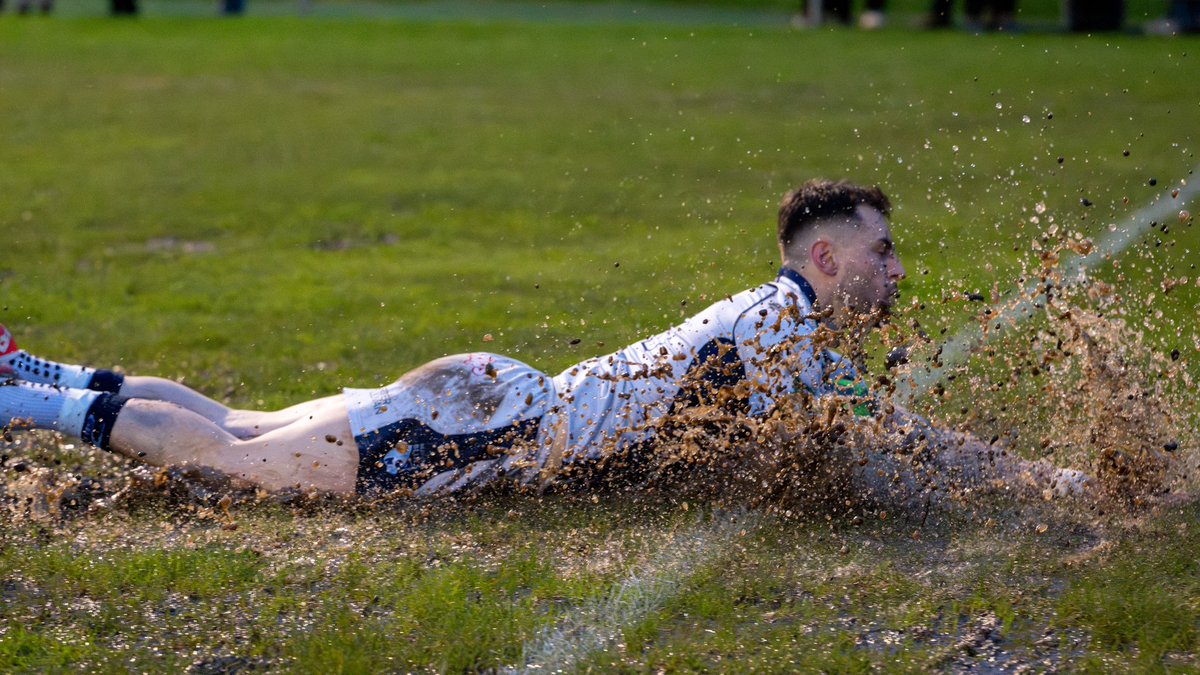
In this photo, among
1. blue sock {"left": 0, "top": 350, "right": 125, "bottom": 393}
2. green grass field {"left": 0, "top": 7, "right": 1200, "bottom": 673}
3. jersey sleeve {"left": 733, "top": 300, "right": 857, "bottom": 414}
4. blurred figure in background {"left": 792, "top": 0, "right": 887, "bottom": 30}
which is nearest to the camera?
green grass field {"left": 0, "top": 7, "right": 1200, "bottom": 673}

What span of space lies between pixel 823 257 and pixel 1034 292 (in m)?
0.90

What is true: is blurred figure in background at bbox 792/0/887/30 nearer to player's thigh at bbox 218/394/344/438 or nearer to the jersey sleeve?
player's thigh at bbox 218/394/344/438

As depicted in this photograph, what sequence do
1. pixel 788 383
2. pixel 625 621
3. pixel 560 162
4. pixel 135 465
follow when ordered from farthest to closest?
pixel 560 162 < pixel 135 465 < pixel 788 383 < pixel 625 621

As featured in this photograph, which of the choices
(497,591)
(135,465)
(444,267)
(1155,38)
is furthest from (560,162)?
(1155,38)

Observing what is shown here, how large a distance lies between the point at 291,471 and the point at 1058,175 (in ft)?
24.1

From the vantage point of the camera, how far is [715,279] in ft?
20.3

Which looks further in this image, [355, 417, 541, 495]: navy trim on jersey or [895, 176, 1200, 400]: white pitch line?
[895, 176, 1200, 400]: white pitch line

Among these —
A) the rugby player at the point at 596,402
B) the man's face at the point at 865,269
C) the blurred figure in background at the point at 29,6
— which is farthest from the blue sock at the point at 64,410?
the blurred figure in background at the point at 29,6

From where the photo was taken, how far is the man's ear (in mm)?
4691

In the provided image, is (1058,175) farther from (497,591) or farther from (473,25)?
(473,25)

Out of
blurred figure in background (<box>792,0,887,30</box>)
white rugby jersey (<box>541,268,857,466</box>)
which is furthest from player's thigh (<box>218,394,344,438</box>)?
blurred figure in background (<box>792,0,887,30</box>)

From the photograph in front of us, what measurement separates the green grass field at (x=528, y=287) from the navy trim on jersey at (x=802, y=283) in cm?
41

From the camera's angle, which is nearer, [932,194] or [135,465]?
[135,465]

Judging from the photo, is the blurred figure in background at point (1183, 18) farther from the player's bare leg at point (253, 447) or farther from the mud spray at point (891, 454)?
the player's bare leg at point (253, 447)
